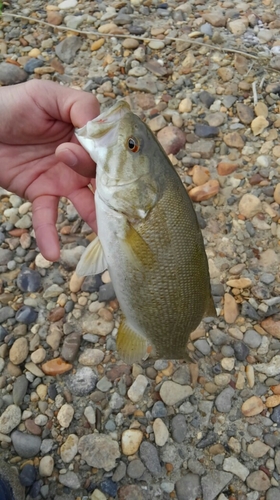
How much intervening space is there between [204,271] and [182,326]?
28cm

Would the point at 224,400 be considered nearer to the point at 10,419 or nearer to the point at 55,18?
the point at 10,419

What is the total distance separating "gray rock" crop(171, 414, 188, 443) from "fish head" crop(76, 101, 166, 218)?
1.38 m

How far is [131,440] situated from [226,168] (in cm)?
215

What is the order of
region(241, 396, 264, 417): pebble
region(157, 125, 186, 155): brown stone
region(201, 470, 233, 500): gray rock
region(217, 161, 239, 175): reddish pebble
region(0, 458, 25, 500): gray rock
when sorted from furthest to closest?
region(157, 125, 186, 155): brown stone < region(217, 161, 239, 175): reddish pebble < region(241, 396, 264, 417): pebble < region(201, 470, 233, 500): gray rock < region(0, 458, 25, 500): gray rock

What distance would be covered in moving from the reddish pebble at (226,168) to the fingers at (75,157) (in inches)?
69.1

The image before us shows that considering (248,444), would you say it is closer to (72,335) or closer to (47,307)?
(72,335)

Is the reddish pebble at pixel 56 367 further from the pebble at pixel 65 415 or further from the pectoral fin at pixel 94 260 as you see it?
the pectoral fin at pixel 94 260

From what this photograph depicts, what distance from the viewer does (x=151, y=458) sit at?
276 centimetres

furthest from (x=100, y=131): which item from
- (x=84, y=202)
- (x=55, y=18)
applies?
(x=55, y=18)

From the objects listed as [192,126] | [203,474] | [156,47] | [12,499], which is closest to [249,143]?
[192,126]

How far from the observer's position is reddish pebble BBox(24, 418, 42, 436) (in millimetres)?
2840

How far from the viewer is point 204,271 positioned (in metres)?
2.19

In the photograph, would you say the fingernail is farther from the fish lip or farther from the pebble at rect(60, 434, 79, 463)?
the pebble at rect(60, 434, 79, 463)

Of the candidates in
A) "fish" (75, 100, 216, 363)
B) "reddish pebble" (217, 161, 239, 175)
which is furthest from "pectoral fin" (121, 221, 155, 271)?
"reddish pebble" (217, 161, 239, 175)
